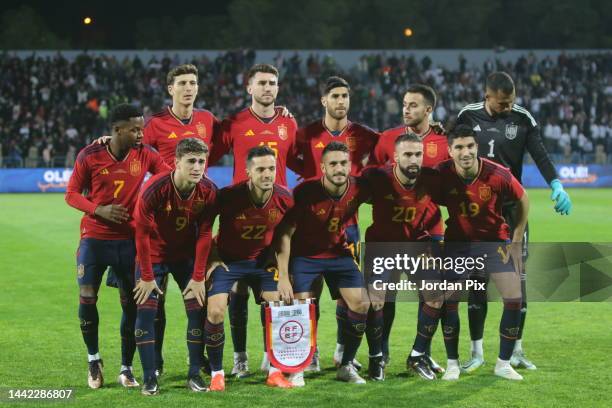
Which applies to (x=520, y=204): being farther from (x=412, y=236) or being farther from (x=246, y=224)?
(x=246, y=224)

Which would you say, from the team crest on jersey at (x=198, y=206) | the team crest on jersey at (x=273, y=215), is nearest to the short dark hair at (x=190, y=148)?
the team crest on jersey at (x=198, y=206)

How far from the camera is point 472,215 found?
7.57 m

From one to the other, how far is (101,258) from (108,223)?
10.8 inches

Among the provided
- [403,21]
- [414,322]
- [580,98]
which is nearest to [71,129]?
[580,98]

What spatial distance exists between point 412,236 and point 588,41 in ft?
198

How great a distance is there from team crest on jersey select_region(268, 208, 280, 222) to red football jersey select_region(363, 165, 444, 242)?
802 millimetres

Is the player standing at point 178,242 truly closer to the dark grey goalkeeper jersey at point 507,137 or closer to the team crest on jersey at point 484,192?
the team crest on jersey at point 484,192

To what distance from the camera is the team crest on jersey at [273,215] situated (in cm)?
736

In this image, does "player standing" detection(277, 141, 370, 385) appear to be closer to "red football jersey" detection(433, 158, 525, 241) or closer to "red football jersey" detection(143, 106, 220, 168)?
"red football jersey" detection(433, 158, 525, 241)

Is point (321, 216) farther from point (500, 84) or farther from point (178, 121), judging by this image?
point (500, 84)

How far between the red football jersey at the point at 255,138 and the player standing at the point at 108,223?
121 cm

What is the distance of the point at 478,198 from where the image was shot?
753 cm

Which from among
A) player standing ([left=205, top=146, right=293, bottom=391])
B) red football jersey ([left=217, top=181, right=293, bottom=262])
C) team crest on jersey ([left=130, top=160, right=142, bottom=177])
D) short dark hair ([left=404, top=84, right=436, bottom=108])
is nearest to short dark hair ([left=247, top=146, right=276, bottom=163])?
player standing ([left=205, top=146, right=293, bottom=391])

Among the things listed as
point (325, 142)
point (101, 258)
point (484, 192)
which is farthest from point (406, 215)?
point (101, 258)
